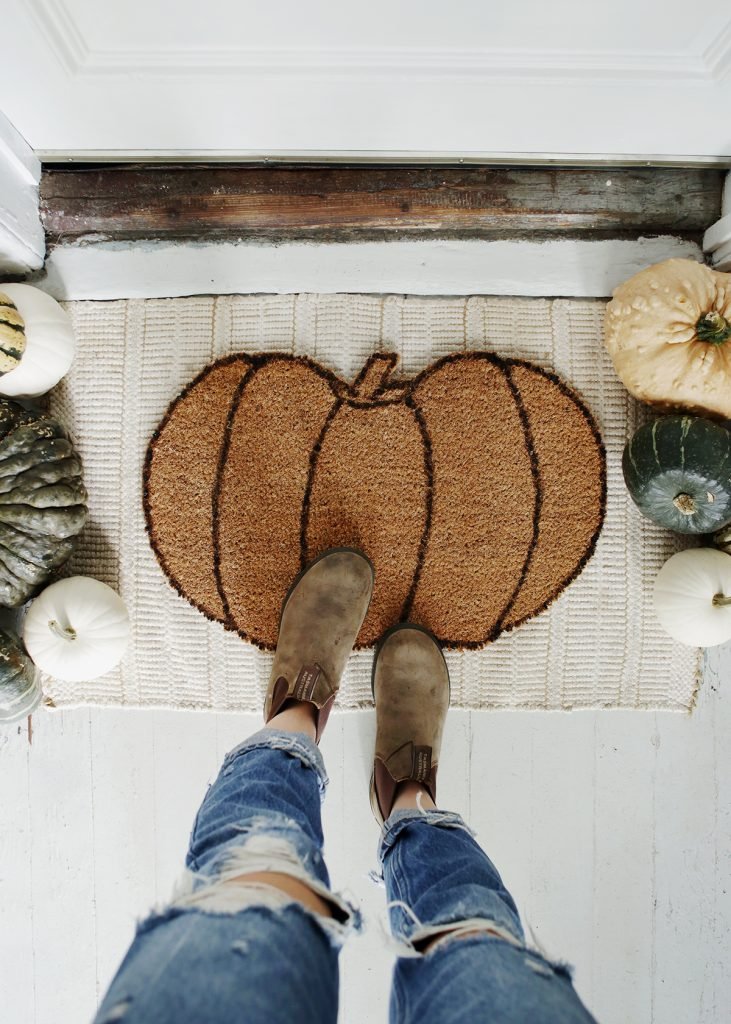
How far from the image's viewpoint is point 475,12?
812mm

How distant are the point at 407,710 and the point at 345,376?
2.10 feet

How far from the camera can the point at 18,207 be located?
121cm

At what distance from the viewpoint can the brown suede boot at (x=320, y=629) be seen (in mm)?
1209

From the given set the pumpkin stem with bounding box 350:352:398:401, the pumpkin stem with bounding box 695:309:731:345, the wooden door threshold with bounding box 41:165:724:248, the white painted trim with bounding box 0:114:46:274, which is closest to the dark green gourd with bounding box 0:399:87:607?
the white painted trim with bounding box 0:114:46:274

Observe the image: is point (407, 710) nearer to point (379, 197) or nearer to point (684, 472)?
point (684, 472)

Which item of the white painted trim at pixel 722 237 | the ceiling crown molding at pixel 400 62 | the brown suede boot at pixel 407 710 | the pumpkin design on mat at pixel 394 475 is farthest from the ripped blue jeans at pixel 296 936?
the white painted trim at pixel 722 237

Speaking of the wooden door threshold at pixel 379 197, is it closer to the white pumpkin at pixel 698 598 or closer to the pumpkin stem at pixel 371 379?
the pumpkin stem at pixel 371 379

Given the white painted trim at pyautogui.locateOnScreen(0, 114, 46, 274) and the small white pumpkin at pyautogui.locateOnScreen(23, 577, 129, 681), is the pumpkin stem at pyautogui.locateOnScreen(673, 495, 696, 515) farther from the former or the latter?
the white painted trim at pyautogui.locateOnScreen(0, 114, 46, 274)

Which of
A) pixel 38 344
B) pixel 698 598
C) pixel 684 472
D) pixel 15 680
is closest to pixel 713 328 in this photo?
pixel 684 472

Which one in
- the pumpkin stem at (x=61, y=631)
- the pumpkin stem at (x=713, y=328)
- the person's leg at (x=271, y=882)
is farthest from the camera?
the pumpkin stem at (x=61, y=631)

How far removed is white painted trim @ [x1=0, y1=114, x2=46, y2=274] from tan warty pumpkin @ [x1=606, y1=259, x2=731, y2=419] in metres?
1.06

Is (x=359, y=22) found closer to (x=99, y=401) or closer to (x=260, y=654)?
(x=99, y=401)

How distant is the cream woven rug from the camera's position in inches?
51.4

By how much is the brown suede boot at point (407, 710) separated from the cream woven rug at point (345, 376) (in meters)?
0.07
